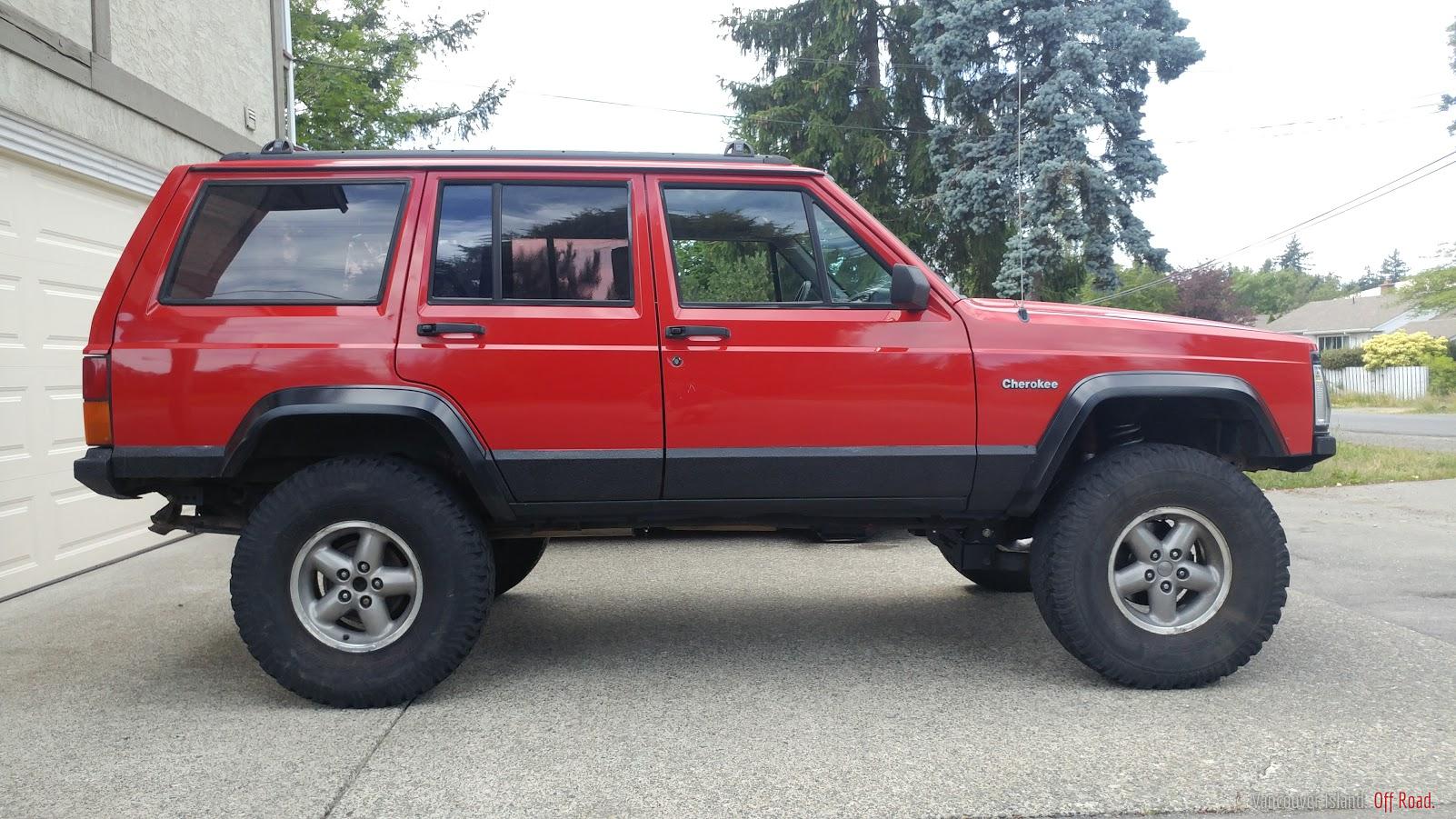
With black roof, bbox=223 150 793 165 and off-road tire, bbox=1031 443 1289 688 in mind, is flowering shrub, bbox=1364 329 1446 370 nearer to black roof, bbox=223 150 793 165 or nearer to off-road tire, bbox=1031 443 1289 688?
off-road tire, bbox=1031 443 1289 688

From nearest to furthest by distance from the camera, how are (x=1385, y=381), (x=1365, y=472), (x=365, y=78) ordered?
(x=1365, y=472) < (x=365, y=78) < (x=1385, y=381)

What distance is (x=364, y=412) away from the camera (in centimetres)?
378

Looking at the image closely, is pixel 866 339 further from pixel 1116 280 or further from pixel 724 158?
pixel 1116 280

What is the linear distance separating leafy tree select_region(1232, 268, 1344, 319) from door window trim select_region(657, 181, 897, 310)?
9132 cm

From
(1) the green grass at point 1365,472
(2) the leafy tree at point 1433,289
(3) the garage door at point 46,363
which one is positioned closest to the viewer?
(3) the garage door at point 46,363

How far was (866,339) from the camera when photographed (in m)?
4.00

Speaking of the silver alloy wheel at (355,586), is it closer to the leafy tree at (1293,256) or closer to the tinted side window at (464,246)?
the tinted side window at (464,246)

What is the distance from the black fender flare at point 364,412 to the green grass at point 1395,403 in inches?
1233

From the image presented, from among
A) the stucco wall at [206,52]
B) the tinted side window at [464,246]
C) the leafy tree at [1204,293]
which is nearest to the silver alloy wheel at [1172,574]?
the tinted side window at [464,246]

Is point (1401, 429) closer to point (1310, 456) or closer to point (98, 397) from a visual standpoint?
point (1310, 456)

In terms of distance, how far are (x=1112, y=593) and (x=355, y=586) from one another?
2831 millimetres

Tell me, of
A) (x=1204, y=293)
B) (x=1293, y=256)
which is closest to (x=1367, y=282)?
(x=1293, y=256)

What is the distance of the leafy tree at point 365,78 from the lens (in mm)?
23875

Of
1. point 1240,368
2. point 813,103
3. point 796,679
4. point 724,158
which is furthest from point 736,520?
point 813,103
